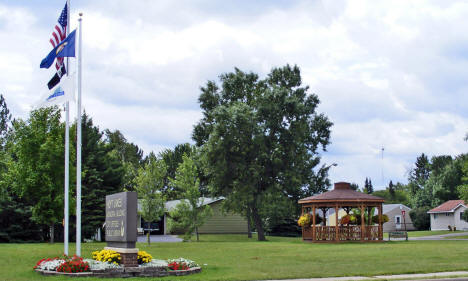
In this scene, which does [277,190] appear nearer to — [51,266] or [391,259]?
[391,259]

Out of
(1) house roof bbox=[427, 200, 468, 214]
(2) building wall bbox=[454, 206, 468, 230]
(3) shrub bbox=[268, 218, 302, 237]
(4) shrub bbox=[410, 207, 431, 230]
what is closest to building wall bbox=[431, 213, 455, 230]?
(2) building wall bbox=[454, 206, 468, 230]

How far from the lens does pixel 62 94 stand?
19625 mm

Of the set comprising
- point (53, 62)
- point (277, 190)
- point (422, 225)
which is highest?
point (53, 62)

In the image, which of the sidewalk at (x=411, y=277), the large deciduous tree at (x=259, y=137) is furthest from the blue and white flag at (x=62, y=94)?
the large deciduous tree at (x=259, y=137)

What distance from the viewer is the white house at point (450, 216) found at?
65.6 meters

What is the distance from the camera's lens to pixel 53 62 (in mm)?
20172

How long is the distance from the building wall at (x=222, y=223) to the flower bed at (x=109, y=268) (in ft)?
125

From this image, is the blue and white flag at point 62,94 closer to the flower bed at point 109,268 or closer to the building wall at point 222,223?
the flower bed at point 109,268

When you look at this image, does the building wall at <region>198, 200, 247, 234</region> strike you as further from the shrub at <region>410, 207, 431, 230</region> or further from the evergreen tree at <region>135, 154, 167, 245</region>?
the shrub at <region>410, 207, 431, 230</region>

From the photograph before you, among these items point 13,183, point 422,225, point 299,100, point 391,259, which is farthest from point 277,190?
point 422,225

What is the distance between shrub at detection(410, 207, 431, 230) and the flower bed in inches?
2365

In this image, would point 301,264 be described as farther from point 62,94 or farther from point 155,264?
point 62,94

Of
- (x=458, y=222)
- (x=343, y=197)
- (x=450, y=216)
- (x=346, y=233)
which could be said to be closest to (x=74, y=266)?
(x=343, y=197)

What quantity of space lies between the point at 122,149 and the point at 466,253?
6921 cm
